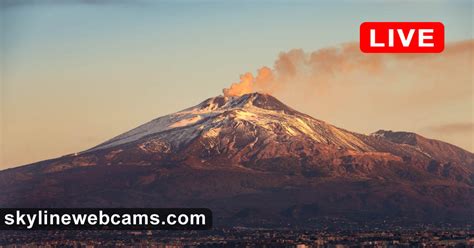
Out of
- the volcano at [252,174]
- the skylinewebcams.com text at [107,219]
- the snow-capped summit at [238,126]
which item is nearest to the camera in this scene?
the skylinewebcams.com text at [107,219]

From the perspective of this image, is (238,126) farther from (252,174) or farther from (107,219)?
(107,219)

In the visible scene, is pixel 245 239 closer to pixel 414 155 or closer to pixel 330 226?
pixel 330 226

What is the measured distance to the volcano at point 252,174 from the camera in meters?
118

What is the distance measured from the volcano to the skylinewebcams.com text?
6808cm

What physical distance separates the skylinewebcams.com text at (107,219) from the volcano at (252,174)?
2680 inches

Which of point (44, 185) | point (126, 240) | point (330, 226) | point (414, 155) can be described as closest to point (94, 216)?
point (126, 240)

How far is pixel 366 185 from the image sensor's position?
426 feet

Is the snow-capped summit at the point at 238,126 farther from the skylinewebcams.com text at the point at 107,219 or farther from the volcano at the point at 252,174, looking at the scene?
the skylinewebcams.com text at the point at 107,219

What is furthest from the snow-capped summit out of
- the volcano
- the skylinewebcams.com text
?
the skylinewebcams.com text

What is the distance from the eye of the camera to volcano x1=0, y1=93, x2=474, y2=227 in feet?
386

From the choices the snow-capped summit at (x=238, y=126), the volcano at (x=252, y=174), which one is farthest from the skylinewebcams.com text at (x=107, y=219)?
the snow-capped summit at (x=238, y=126)

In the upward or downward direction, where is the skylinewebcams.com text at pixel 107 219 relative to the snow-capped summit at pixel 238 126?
downward

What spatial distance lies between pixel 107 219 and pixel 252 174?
8546cm

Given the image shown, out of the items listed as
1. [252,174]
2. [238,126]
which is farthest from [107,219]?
[238,126]
